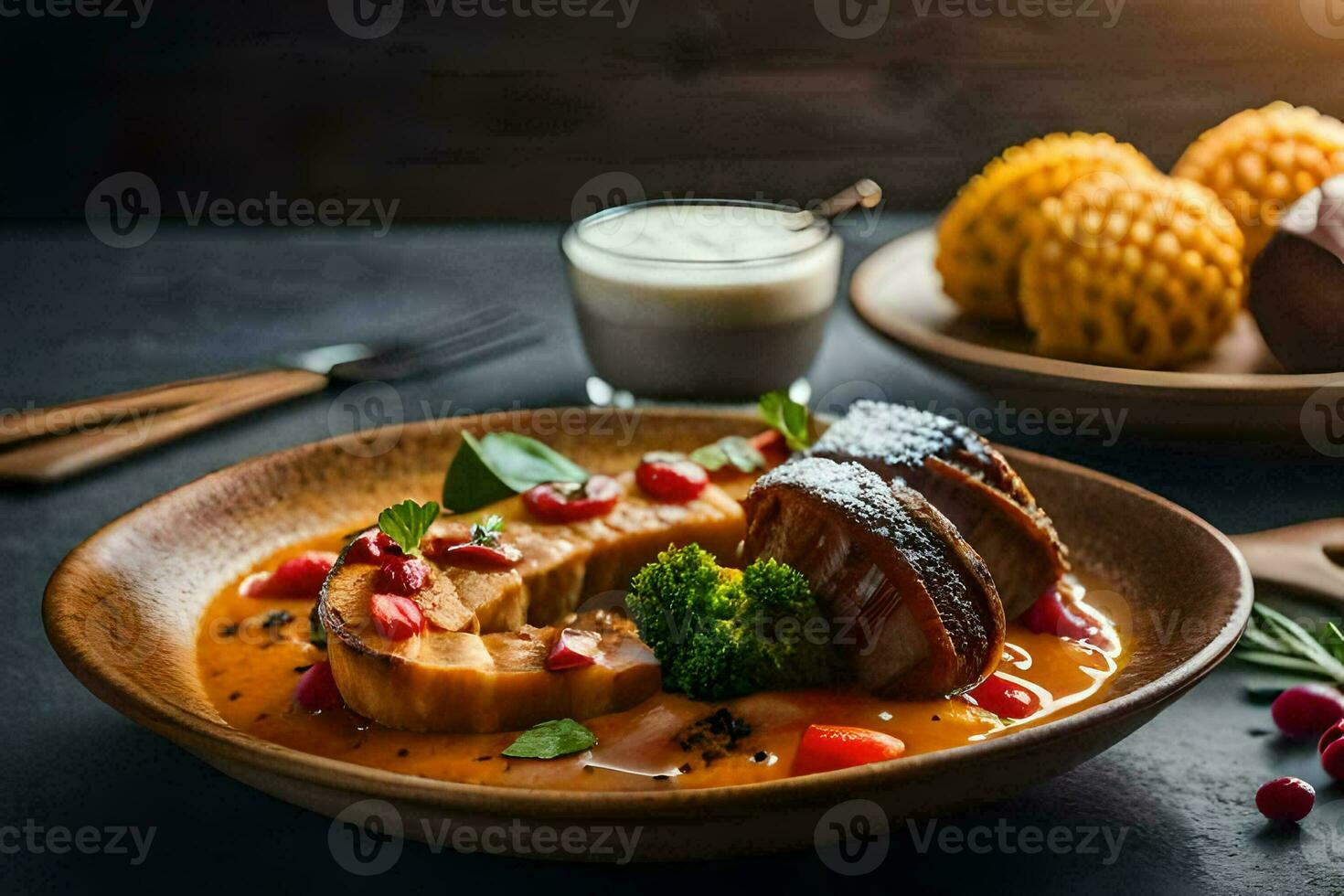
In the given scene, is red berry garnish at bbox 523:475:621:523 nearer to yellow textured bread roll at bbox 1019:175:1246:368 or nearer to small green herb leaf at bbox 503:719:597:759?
small green herb leaf at bbox 503:719:597:759

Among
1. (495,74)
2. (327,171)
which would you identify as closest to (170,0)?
(327,171)

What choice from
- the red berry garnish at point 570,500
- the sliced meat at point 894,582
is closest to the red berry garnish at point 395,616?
the red berry garnish at point 570,500

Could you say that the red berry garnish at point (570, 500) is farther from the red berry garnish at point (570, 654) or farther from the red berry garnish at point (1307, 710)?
the red berry garnish at point (1307, 710)

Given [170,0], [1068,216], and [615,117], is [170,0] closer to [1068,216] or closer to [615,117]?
[615,117]

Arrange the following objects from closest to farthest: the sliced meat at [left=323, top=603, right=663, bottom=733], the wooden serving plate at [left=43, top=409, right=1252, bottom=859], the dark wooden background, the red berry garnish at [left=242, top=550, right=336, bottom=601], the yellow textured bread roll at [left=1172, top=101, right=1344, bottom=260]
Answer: the wooden serving plate at [left=43, top=409, right=1252, bottom=859] → the sliced meat at [left=323, top=603, right=663, bottom=733] → the red berry garnish at [left=242, top=550, right=336, bottom=601] → the yellow textured bread roll at [left=1172, top=101, right=1344, bottom=260] → the dark wooden background

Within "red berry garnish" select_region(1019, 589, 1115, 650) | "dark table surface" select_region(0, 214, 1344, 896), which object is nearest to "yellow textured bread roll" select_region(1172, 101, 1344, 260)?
"dark table surface" select_region(0, 214, 1344, 896)

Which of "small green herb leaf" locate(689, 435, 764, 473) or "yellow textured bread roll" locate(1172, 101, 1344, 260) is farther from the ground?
"yellow textured bread roll" locate(1172, 101, 1344, 260)

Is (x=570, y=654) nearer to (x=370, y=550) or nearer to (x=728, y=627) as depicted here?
(x=728, y=627)
